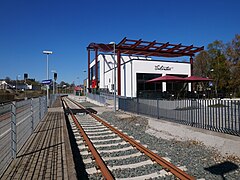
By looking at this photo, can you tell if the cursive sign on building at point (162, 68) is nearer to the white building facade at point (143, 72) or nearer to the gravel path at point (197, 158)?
the white building facade at point (143, 72)

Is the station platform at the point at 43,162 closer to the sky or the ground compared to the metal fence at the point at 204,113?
closer to the ground

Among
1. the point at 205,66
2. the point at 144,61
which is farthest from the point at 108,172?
the point at 205,66

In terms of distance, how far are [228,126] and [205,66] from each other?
46.7m

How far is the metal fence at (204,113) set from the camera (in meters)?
7.30

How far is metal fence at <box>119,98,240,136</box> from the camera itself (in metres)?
7.30

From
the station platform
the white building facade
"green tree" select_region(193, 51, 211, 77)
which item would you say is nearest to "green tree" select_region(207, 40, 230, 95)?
"green tree" select_region(193, 51, 211, 77)

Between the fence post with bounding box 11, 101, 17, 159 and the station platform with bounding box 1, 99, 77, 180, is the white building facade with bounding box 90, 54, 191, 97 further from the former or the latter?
the fence post with bounding box 11, 101, 17, 159

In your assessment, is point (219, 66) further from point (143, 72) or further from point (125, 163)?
point (125, 163)

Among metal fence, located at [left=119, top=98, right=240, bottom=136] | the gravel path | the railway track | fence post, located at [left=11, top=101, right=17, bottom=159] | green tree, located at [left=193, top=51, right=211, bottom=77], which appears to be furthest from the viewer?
green tree, located at [left=193, top=51, right=211, bottom=77]

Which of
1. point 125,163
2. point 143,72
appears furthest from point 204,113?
point 143,72

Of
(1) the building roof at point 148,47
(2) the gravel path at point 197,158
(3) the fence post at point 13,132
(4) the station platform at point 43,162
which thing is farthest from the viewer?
(1) the building roof at point 148,47

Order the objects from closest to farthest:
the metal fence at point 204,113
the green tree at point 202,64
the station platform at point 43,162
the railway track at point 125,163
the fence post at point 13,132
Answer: the station platform at point 43,162, the railway track at point 125,163, the fence post at point 13,132, the metal fence at point 204,113, the green tree at point 202,64

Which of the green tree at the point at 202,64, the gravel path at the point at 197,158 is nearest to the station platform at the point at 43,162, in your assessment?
the gravel path at the point at 197,158

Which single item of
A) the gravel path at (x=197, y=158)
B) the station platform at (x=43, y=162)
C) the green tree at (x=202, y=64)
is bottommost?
the gravel path at (x=197, y=158)
